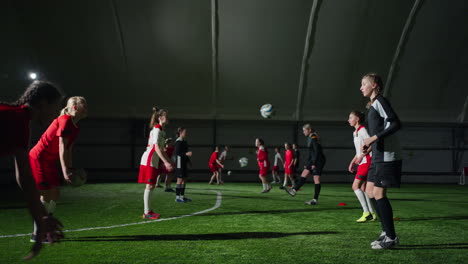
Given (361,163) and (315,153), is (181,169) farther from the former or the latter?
(361,163)

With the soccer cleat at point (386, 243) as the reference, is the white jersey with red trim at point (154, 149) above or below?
above

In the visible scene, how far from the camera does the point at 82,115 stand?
5.31 meters

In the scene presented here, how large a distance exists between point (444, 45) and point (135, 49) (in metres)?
16.9

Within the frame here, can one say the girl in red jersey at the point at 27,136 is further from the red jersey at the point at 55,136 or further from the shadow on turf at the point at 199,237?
the shadow on turf at the point at 199,237

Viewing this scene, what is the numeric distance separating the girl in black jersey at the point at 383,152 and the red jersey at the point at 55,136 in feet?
12.5

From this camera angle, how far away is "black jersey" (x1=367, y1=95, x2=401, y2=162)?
4.75 m

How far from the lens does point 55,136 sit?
5.16 metres

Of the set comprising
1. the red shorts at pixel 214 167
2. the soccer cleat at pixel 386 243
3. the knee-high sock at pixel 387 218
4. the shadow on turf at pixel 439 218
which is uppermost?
the knee-high sock at pixel 387 218

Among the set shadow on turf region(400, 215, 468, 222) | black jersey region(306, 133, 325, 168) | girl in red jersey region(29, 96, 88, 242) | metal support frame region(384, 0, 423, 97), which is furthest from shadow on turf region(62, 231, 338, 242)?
metal support frame region(384, 0, 423, 97)

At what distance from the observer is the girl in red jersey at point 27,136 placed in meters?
2.01

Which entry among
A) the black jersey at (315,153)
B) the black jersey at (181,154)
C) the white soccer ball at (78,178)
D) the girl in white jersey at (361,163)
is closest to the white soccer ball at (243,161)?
the black jersey at (181,154)

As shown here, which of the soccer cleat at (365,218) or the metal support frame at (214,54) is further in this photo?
the metal support frame at (214,54)

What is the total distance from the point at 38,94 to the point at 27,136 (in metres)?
0.30

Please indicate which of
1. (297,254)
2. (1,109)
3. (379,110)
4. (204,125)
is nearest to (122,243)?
(297,254)
